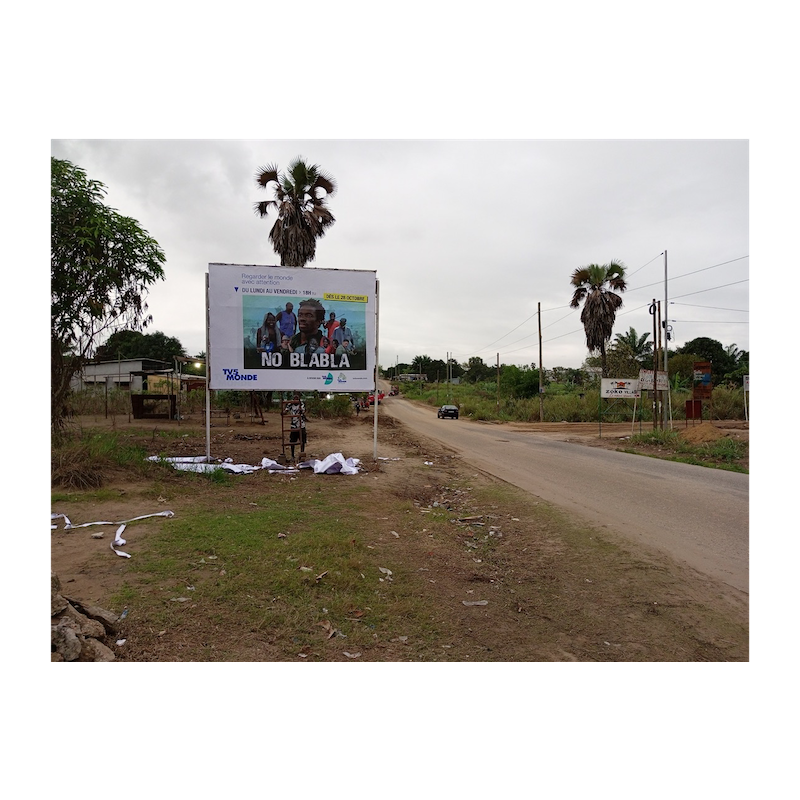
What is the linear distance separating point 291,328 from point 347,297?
119 cm

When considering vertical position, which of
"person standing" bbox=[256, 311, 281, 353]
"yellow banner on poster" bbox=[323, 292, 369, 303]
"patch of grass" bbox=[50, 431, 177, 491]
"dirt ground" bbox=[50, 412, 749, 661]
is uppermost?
"yellow banner on poster" bbox=[323, 292, 369, 303]

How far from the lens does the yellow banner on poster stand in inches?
355

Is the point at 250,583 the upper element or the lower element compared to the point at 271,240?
lower

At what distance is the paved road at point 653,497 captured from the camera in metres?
4.78

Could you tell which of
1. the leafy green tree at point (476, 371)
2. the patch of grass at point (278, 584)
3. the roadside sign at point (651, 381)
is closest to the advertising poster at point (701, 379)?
the roadside sign at point (651, 381)

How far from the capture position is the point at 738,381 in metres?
34.2

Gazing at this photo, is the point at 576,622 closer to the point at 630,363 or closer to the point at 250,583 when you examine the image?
the point at 250,583

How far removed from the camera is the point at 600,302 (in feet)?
93.4

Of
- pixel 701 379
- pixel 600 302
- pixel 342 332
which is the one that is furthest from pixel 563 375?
pixel 342 332

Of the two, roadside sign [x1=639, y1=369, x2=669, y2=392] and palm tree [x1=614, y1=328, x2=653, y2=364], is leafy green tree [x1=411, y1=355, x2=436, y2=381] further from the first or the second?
roadside sign [x1=639, y1=369, x2=669, y2=392]

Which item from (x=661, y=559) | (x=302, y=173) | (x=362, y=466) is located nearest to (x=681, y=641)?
(x=661, y=559)

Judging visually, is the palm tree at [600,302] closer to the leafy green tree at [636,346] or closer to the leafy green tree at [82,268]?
the leafy green tree at [636,346]

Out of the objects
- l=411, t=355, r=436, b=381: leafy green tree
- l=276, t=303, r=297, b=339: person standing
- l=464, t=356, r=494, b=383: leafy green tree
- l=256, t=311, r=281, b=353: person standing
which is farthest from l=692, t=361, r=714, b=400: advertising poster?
l=411, t=355, r=436, b=381: leafy green tree

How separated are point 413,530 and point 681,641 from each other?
113 inches
